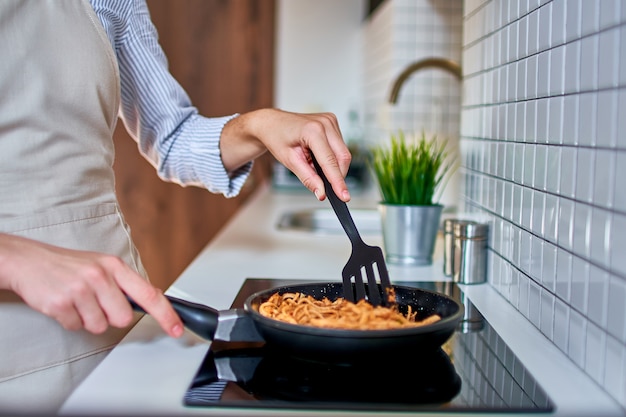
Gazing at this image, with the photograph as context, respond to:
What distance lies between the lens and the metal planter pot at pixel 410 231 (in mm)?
1291

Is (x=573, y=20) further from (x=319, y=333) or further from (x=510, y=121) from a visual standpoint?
(x=319, y=333)

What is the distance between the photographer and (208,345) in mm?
795

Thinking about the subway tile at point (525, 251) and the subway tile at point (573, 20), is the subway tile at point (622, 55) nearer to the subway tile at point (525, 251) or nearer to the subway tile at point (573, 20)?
the subway tile at point (573, 20)

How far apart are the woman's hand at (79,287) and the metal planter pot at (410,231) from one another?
66 centimetres

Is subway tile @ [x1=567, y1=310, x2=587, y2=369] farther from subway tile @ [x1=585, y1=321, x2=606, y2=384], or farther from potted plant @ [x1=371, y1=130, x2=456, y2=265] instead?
potted plant @ [x1=371, y1=130, x2=456, y2=265]

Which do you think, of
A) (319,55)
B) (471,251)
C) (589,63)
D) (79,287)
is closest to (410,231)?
(471,251)

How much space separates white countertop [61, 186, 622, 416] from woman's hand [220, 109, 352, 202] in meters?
0.22

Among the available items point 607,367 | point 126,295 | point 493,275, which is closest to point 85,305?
point 126,295

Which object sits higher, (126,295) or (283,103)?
(283,103)

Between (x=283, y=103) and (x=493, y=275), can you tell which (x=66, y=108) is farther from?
(x=283, y=103)

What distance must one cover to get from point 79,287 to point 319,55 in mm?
2716

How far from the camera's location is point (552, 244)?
81cm

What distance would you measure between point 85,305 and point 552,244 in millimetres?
504

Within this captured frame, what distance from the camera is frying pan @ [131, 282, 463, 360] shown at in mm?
657
